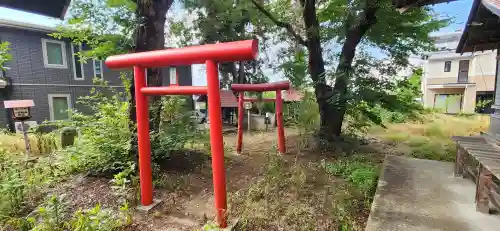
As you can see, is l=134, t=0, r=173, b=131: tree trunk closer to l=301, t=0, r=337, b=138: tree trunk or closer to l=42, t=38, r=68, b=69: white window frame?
l=301, t=0, r=337, b=138: tree trunk

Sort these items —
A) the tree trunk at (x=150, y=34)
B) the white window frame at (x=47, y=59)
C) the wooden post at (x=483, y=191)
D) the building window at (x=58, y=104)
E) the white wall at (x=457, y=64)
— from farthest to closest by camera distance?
the white wall at (x=457, y=64), the building window at (x=58, y=104), the white window frame at (x=47, y=59), the tree trunk at (x=150, y=34), the wooden post at (x=483, y=191)

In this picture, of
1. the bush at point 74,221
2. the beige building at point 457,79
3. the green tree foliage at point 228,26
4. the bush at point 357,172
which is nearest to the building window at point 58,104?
the green tree foliage at point 228,26

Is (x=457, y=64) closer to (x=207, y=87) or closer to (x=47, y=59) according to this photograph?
(x=207, y=87)

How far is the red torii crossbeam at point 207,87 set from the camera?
227 centimetres

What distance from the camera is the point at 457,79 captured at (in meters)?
16.7

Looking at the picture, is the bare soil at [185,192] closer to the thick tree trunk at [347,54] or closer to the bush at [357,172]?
the bush at [357,172]

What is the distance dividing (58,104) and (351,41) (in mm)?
12335

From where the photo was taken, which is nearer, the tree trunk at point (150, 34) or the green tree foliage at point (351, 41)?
the tree trunk at point (150, 34)

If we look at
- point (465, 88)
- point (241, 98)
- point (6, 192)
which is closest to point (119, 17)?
point (6, 192)

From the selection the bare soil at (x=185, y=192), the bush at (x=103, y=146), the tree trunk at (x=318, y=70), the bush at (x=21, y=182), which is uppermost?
the tree trunk at (x=318, y=70)

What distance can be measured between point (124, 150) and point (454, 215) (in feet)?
15.7

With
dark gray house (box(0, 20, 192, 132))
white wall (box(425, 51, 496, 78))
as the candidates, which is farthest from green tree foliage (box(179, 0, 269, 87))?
white wall (box(425, 51, 496, 78))

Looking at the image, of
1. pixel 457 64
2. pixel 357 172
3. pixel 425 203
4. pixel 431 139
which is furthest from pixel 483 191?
pixel 457 64

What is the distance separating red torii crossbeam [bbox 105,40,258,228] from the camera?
227 cm
